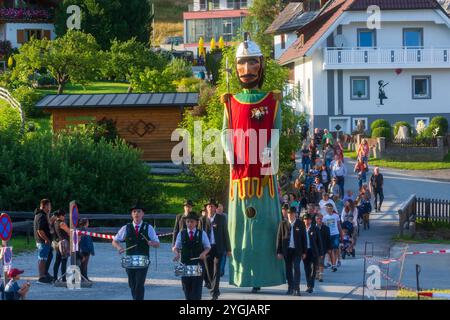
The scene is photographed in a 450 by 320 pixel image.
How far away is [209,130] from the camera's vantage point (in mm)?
31859

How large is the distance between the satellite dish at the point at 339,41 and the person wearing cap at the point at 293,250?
32.3 m

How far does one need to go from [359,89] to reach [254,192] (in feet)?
109

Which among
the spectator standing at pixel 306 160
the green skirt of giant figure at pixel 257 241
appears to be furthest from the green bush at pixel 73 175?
the green skirt of giant figure at pixel 257 241

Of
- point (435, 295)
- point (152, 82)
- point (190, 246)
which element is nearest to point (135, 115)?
point (152, 82)

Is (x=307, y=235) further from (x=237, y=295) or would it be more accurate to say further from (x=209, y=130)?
(x=209, y=130)

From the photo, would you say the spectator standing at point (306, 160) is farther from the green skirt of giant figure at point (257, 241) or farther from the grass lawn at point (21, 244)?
the green skirt of giant figure at point (257, 241)

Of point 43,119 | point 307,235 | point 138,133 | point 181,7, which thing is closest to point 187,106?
point 138,133

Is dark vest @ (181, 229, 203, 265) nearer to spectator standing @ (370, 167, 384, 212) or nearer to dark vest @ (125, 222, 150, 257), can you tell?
dark vest @ (125, 222, 150, 257)

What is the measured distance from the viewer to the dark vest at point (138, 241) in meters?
17.3

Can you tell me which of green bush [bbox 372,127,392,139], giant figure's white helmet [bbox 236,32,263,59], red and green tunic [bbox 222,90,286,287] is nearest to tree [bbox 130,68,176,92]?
green bush [bbox 372,127,392,139]
